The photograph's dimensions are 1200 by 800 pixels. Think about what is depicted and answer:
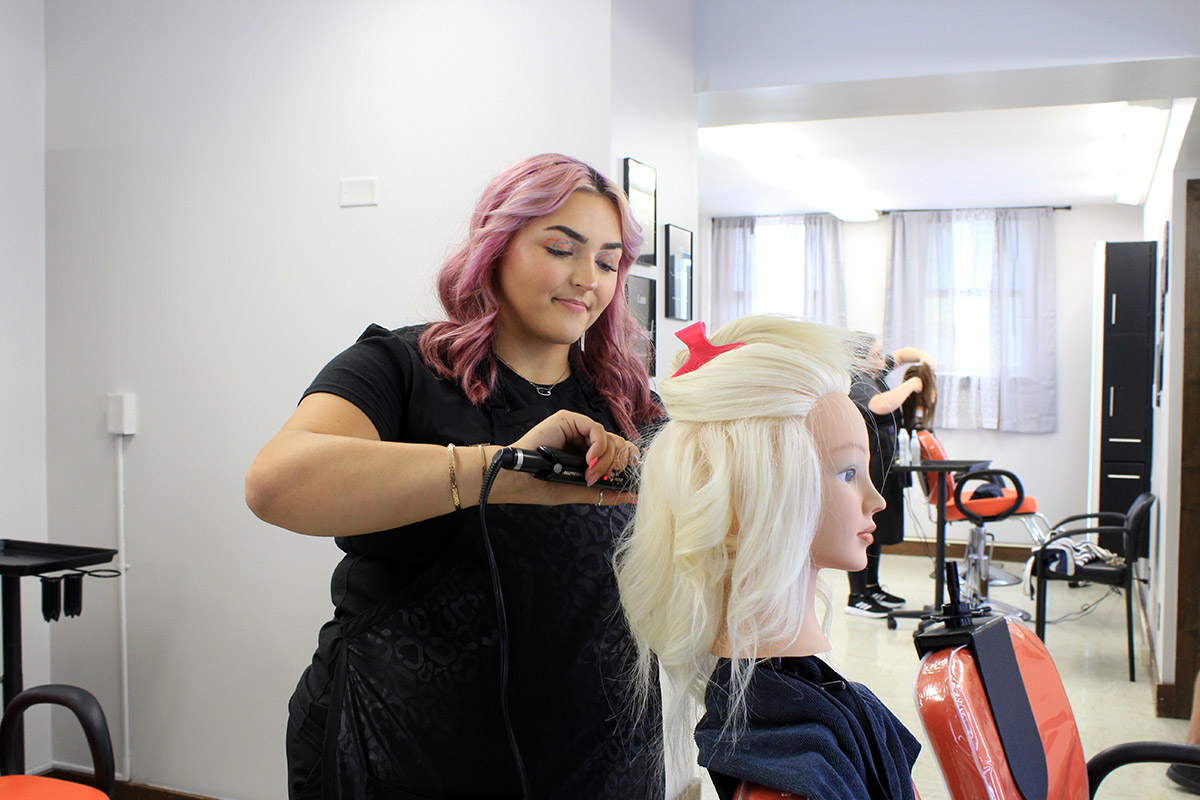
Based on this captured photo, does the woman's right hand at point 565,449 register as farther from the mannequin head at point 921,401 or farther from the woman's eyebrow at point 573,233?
the mannequin head at point 921,401

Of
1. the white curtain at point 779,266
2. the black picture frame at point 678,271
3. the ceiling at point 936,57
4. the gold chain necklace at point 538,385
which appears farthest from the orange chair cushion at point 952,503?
the gold chain necklace at point 538,385

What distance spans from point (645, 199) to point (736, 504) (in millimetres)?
1531

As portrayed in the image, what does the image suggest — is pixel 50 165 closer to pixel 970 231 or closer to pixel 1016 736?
pixel 1016 736

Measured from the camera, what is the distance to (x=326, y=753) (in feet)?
4.16

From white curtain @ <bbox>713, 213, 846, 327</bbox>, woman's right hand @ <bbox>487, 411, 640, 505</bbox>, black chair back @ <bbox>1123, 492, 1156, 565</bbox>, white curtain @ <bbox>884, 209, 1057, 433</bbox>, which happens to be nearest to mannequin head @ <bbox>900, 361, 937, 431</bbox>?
black chair back @ <bbox>1123, 492, 1156, 565</bbox>

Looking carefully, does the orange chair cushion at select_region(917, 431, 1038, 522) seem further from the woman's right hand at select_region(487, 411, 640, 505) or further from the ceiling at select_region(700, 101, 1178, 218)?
the woman's right hand at select_region(487, 411, 640, 505)

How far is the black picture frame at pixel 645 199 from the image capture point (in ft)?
7.61

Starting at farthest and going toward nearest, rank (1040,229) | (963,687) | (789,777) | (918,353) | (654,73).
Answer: (1040,229) < (918,353) < (654,73) < (963,687) < (789,777)

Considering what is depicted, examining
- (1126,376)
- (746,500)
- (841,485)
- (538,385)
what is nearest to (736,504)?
(746,500)

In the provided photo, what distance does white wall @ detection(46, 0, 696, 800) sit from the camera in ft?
7.78

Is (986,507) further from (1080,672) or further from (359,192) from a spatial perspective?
(359,192)

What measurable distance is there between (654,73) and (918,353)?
9.93 ft

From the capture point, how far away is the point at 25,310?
2686 mm

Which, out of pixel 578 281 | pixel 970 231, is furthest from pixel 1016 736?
pixel 970 231
